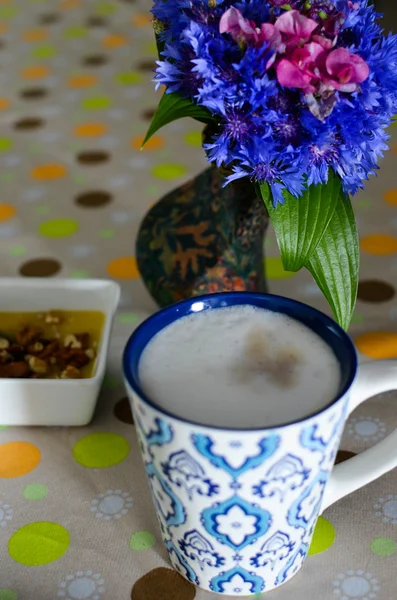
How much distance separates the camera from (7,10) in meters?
1.33

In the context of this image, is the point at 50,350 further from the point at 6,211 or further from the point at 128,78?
the point at 128,78

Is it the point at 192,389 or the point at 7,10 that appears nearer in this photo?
the point at 192,389

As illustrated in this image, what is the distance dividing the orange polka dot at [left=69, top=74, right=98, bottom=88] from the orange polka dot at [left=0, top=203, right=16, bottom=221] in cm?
32

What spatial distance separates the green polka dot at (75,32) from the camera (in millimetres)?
1228

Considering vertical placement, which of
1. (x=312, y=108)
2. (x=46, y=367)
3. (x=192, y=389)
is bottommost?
(x=46, y=367)

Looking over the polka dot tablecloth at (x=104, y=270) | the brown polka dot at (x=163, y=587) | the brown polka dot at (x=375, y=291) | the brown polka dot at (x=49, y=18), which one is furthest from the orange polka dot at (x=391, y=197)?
the brown polka dot at (x=49, y=18)

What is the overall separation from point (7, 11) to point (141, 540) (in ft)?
3.60

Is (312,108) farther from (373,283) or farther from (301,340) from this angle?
(373,283)

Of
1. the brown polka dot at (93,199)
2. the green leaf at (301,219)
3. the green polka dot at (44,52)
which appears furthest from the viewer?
the green polka dot at (44,52)

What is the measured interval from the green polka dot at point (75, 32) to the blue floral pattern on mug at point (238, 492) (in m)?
0.97

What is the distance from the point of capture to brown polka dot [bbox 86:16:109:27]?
4.12ft

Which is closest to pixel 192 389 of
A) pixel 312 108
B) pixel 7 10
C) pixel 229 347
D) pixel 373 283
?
pixel 229 347

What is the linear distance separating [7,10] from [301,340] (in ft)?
3.59

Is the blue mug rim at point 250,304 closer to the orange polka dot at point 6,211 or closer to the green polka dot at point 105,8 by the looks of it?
the orange polka dot at point 6,211
